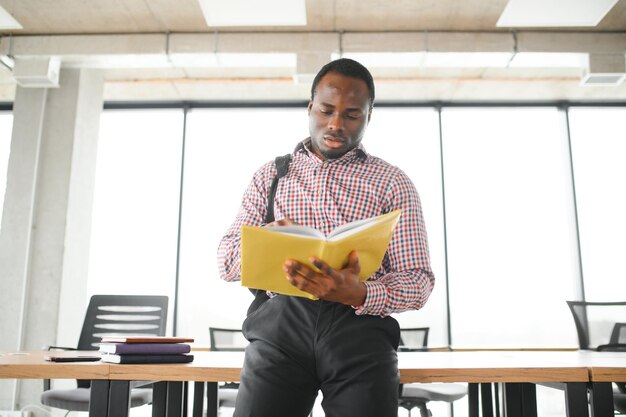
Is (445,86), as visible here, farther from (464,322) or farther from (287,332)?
(287,332)

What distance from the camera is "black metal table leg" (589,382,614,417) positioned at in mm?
1365

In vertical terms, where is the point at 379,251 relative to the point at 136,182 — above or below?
below

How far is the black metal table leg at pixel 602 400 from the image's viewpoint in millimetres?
1365

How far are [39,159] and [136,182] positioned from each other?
111 cm

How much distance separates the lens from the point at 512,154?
19.5ft

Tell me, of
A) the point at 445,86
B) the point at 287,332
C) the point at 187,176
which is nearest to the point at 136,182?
the point at 187,176

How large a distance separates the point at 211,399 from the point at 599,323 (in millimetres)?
2459

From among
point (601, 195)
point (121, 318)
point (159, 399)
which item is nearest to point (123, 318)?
A: point (121, 318)

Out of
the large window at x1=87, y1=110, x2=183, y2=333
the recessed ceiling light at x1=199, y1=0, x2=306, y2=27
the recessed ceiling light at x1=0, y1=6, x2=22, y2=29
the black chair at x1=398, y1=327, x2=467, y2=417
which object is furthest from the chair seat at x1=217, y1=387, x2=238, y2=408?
the recessed ceiling light at x1=0, y1=6, x2=22, y2=29

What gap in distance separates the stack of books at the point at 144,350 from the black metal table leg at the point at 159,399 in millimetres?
469

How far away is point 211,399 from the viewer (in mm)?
2070

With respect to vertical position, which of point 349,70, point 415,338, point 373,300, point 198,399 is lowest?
point 198,399

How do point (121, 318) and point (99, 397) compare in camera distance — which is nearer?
point (99, 397)

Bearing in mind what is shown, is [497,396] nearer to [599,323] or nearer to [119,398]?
[119,398]
